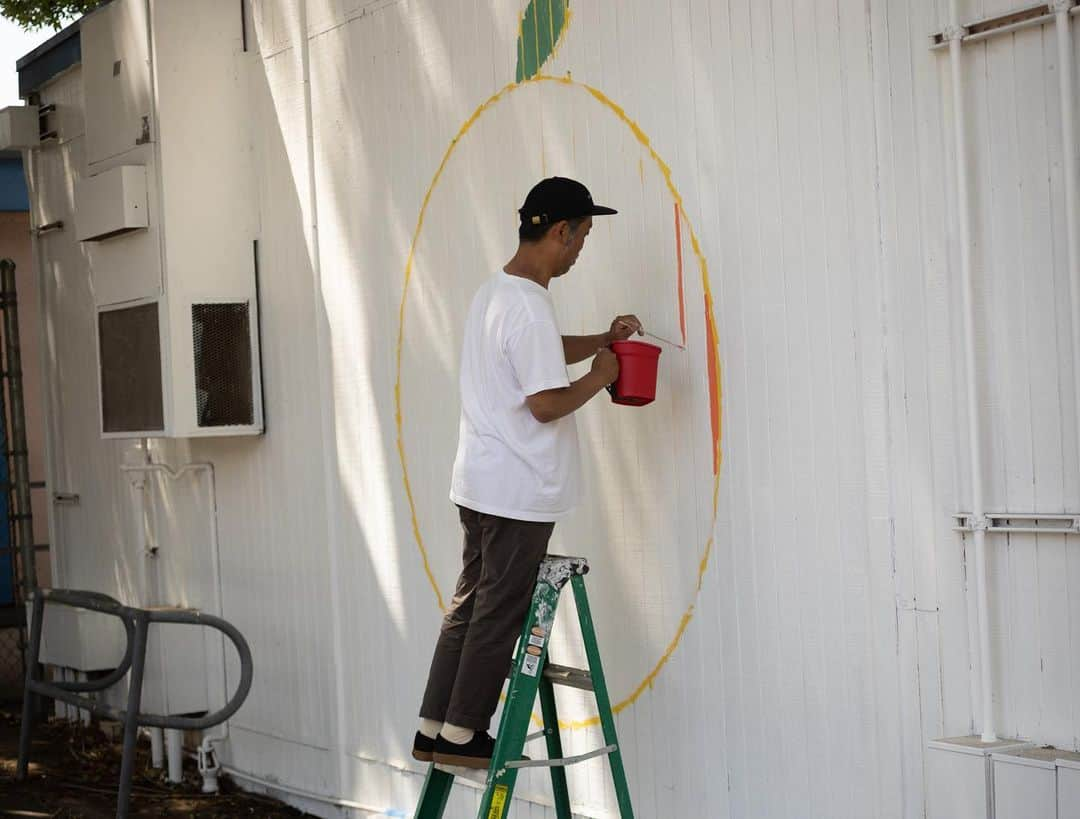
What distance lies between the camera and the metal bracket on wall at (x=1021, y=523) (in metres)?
3.29

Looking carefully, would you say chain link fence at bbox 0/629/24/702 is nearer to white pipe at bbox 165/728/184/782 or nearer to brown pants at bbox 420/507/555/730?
white pipe at bbox 165/728/184/782

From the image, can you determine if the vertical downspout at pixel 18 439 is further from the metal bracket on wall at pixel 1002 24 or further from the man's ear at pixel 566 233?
the metal bracket on wall at pixel 1002 24

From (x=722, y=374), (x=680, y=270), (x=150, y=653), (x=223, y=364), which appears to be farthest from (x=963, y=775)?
(x=150, y=653)

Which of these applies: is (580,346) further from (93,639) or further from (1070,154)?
(93,639)

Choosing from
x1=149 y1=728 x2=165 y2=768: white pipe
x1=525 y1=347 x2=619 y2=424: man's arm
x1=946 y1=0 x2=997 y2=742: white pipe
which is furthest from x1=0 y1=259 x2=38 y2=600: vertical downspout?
x1=946 y1=0 x2=997 y2=742: white pipe

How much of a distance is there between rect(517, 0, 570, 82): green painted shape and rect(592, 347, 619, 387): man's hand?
51.0 inches

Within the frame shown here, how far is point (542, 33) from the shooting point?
4820 millimetres

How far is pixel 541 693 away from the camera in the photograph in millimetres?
4270

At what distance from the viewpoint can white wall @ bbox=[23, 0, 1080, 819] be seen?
3.43 meters

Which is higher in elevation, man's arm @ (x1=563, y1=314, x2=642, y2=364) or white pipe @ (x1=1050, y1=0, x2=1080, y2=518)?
white pipe @ (x1=1050, y1=0, x2=1080, y2=518)

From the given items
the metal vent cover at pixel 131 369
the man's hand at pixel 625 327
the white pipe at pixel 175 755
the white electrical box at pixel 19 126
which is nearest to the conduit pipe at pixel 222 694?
the white pipe at pixel 175 755

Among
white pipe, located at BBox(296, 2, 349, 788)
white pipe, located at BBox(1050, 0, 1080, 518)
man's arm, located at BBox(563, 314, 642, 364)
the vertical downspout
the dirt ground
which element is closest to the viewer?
white pipe, located at BBox(1050, 0, 1080, 518)

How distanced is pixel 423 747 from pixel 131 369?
3.14m

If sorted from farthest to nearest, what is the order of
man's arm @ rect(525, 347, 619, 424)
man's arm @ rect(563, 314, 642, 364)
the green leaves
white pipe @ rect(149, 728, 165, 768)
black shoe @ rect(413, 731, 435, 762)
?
the green leaves
white pipe @ rect(149, 728, 165, 768)
man's arm @ rect(563, 314, 642, 364)
black shoe @ rect(413, 731, 435, 762)
man's arm @ rect(525, 347, 619, 424)
